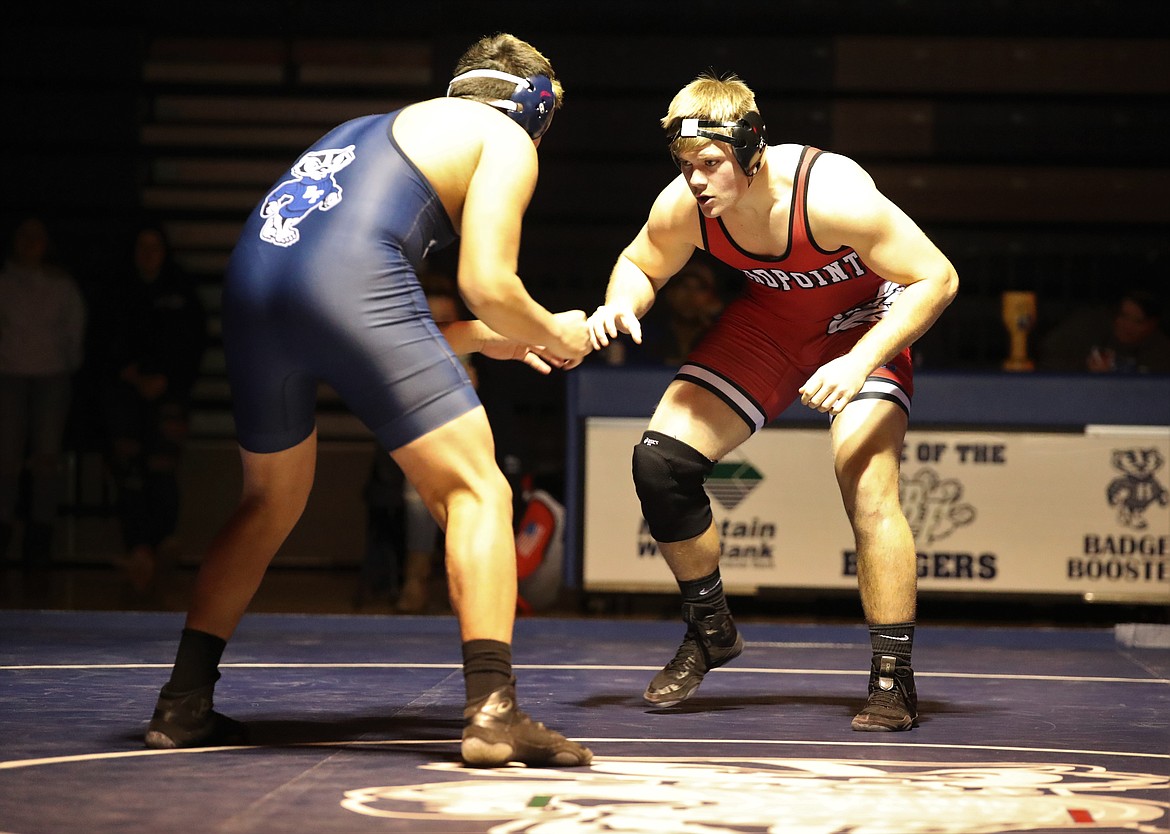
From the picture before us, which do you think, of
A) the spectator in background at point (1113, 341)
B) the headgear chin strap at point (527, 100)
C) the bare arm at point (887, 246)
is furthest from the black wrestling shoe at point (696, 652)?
the spectator in background at point (1113, 341)

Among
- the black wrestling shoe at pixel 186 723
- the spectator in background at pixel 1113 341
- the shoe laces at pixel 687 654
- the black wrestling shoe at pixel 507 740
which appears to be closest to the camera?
the black wrestling shoe at pixel 507 740

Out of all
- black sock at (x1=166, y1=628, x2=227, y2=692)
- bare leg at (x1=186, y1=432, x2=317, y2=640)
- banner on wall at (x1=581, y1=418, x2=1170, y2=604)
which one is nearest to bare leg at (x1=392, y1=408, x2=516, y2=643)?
bare leg at (x1=186, y1=432, x2=317, y2=640)

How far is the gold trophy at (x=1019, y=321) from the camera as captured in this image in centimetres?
673

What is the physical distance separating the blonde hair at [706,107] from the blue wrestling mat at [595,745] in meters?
1.32

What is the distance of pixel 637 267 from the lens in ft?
13.8

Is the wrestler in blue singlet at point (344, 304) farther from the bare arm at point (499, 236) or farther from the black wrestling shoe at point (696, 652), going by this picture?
the black wrestling shoe at point (696, 652)

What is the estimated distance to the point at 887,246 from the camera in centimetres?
384

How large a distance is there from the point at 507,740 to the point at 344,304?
0.87 m

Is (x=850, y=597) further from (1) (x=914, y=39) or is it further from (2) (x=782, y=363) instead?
(1) (x=914, y=39)

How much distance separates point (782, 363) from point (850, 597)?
2.32 m

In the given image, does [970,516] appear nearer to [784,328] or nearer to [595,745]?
[784,328]

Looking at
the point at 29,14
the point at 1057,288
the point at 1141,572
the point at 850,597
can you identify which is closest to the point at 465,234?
the point at 850,597

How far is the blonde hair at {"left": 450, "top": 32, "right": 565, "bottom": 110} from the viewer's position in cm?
351

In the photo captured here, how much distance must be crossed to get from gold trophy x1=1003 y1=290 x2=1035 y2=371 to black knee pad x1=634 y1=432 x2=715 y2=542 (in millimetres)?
2913
